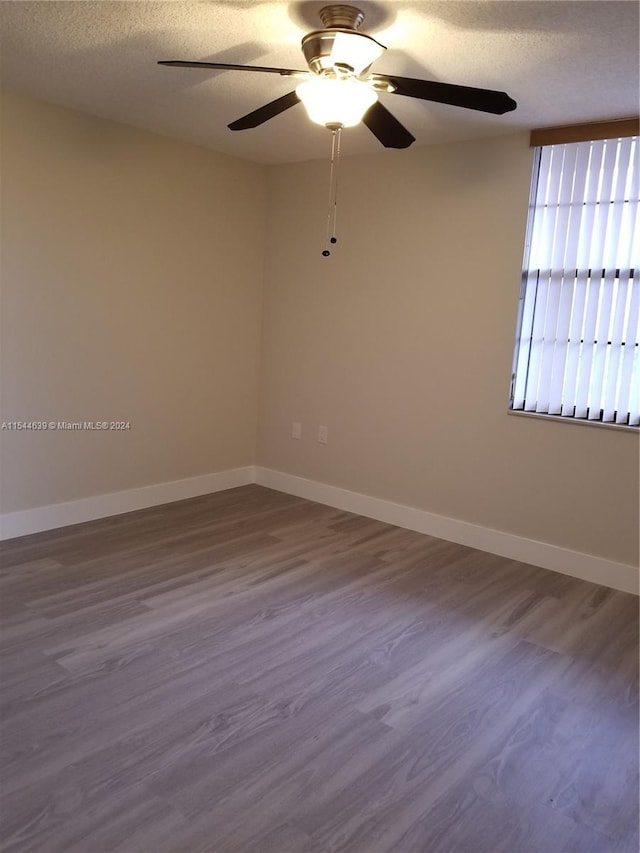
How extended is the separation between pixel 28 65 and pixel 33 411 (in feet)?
5.60

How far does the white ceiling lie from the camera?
Answer: 2154mm

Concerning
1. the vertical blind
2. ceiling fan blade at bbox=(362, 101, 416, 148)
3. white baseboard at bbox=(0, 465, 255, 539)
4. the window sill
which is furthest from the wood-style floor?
ceiling fan blade at bbox=(362, 101, 416, 148)

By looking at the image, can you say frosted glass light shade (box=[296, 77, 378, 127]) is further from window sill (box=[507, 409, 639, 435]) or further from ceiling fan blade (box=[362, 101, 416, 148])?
window sill (box=[507, 409, 639, 435])

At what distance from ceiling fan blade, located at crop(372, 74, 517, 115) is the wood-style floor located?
202 centimetres

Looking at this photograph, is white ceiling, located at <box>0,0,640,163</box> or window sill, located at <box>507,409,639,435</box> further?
window sill, located at <box>507,409,639,435</box>

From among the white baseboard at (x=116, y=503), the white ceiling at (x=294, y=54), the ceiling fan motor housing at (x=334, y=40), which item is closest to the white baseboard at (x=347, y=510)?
the white baseboard at (x=116, y=503)

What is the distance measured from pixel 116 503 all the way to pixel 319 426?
4.74 ft

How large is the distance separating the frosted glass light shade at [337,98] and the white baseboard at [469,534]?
2.46m

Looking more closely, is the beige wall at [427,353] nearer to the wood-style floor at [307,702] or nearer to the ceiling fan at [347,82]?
the wood-style floor at [307,702]

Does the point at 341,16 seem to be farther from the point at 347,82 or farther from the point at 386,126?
the point at 386,126

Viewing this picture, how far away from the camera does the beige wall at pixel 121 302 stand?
11.4ft

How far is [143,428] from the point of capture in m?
4.19

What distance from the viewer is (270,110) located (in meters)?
2.37

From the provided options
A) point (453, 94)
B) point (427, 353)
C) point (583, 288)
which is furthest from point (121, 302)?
point (583, 288)
